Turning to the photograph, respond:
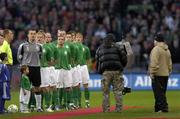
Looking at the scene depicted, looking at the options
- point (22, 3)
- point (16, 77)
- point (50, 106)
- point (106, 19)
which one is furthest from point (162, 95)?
point (22, 3)

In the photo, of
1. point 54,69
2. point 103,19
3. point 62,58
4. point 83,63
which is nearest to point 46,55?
point 54,69

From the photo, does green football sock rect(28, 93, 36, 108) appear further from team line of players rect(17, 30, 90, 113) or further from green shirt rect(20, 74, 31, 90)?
green shirt rect(20, 74, 31, 90)

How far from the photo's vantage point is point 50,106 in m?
28.2

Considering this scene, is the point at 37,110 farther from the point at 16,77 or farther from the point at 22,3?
the point at 22,3

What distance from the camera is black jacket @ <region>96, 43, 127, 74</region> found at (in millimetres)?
25734

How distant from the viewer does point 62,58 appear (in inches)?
1136

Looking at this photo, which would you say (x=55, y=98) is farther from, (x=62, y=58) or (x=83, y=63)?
(x=83, y=63)

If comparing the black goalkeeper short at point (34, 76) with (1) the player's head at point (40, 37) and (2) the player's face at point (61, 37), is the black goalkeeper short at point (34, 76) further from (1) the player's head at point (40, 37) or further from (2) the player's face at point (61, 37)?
(2) the player's face at point (61, 37)

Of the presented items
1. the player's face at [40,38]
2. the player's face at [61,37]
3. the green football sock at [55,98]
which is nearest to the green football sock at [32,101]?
the green football sock at [55,98]

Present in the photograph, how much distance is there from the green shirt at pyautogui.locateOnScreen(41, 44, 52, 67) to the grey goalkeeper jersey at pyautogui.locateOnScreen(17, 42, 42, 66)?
0.60 metres

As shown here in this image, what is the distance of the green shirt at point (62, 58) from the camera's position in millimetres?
28703

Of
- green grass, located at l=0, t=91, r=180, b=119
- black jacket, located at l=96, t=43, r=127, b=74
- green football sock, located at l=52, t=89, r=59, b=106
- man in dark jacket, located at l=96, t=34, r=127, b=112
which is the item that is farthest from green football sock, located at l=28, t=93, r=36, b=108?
black jacket, located at l=96, t=43, r=127, b=74

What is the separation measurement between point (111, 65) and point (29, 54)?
136 inches

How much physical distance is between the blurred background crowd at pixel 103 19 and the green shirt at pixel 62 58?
14.9 meters
